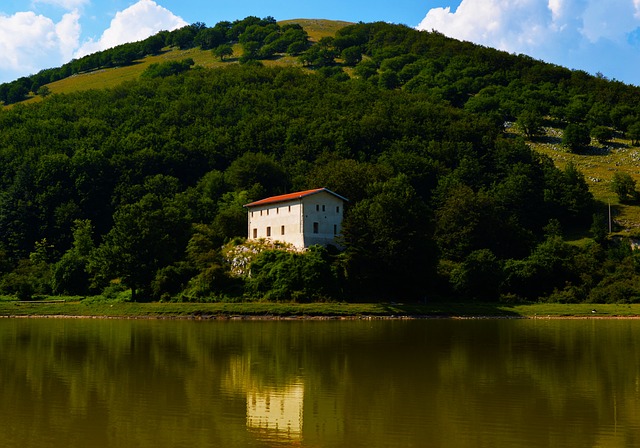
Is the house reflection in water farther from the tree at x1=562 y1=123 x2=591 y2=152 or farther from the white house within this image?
the tree at x1=562 y1=123 x2=591 y2=152

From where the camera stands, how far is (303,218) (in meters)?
68.0

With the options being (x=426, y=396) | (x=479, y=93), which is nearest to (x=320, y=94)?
(x=479, y=93)

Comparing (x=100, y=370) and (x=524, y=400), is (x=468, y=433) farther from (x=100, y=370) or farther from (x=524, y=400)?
(x=100, y=370)

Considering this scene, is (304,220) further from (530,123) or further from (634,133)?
(634,133)

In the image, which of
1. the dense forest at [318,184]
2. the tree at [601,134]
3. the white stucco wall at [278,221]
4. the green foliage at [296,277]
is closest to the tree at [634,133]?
the dense forest at [318,184]

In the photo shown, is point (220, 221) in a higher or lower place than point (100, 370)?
higher

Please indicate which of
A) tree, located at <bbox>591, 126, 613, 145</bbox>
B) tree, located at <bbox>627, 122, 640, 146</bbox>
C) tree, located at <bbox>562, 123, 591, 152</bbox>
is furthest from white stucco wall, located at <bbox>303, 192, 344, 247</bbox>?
tree, located at <bbox>627, 122, 640, 146</bbox>

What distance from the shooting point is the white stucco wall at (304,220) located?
224 ft

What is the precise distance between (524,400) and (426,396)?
2.94 m

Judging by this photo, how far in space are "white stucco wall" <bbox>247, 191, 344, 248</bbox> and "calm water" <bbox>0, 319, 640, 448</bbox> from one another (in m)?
27.9

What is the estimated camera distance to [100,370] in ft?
90.0

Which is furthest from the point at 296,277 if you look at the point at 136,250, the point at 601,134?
the point at 601,134

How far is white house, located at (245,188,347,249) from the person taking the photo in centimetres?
6819

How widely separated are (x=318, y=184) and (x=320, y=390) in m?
65.5
